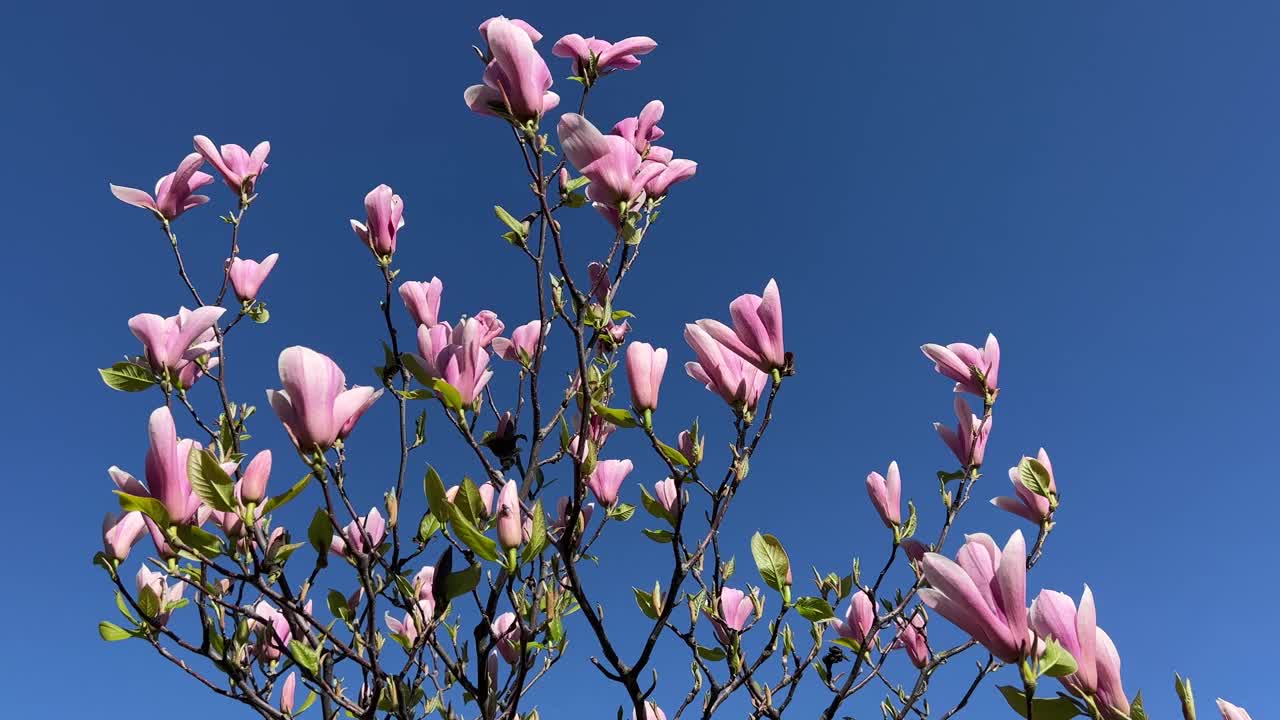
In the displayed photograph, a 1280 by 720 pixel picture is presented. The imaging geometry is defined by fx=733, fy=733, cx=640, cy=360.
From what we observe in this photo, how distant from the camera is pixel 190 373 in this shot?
1989 mm

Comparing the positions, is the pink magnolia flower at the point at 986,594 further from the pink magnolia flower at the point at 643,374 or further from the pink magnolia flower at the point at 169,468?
the pink magnolia flower at the point at 169,468

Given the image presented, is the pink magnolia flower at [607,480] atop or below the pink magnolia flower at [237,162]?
below

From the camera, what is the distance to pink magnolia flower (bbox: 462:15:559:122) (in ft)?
4.94

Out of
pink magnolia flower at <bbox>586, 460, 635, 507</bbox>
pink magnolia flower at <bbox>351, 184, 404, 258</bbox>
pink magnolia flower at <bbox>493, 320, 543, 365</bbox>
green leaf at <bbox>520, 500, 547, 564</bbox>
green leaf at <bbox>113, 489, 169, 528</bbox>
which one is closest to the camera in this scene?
green leaf at <bbox>113, 489, 169, 528</bbox>

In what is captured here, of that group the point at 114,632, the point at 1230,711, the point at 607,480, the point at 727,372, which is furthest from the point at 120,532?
the point at 1230,711

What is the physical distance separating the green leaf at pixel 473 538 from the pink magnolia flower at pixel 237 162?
6.20 feet

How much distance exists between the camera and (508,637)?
2.25 m

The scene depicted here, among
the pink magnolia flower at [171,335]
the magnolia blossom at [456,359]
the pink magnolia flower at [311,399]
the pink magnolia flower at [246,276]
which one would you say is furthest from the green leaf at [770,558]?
the pink magnolia flower at [246,276]

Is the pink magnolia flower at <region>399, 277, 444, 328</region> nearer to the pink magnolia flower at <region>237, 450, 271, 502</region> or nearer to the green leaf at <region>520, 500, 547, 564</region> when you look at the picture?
the pink magnolia flower at <region>237, 450, 271, 502</region>

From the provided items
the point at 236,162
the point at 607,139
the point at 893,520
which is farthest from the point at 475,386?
the point at 236,162

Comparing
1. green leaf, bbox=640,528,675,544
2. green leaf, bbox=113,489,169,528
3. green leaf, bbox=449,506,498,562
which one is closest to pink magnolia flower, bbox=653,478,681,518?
green leaf, bbox=640,528,675,544

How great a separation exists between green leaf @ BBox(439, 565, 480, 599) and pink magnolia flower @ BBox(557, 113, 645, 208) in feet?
2.87

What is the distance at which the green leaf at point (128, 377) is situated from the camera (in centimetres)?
174

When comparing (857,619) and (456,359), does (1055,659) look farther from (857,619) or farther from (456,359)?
(857,619)
